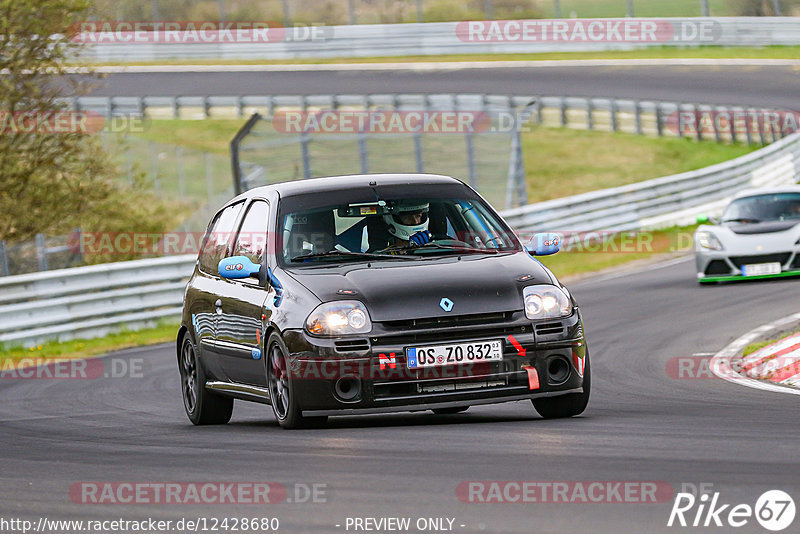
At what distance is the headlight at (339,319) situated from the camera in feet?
26.6

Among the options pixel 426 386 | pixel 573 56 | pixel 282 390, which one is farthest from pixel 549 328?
pixel 573 56

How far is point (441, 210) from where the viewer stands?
366 inches

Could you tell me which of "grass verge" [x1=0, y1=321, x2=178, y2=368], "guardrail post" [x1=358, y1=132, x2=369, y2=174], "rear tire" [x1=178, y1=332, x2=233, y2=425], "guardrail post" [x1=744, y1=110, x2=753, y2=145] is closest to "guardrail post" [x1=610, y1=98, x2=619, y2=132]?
"guardrail post" [x1=744, y1=110, x2=753, y2=145]

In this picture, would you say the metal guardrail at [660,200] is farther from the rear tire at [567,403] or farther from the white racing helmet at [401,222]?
the rear tire at [567,403]

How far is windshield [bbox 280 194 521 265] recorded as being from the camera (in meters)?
8.97

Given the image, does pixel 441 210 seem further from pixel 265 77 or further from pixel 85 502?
pixel 265 77

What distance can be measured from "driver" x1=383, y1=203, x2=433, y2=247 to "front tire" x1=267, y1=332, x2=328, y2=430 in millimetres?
1018

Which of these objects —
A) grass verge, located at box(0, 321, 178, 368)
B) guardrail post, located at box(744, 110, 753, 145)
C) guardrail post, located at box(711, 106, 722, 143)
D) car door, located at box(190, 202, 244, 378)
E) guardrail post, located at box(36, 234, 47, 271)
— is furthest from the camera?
guardrail post, located at box(711, 106, 722, 143)

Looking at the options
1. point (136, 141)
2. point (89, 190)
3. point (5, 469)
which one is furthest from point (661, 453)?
point (136, 141)

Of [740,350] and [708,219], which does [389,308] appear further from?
[708,219]

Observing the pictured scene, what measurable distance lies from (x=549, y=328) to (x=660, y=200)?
67.4 ft

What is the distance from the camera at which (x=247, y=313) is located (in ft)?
30.2

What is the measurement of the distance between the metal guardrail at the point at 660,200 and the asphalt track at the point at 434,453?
45.0 ft

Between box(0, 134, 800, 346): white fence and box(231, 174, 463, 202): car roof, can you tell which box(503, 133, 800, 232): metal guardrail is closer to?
box(0, 134, 800, 346): white fence
